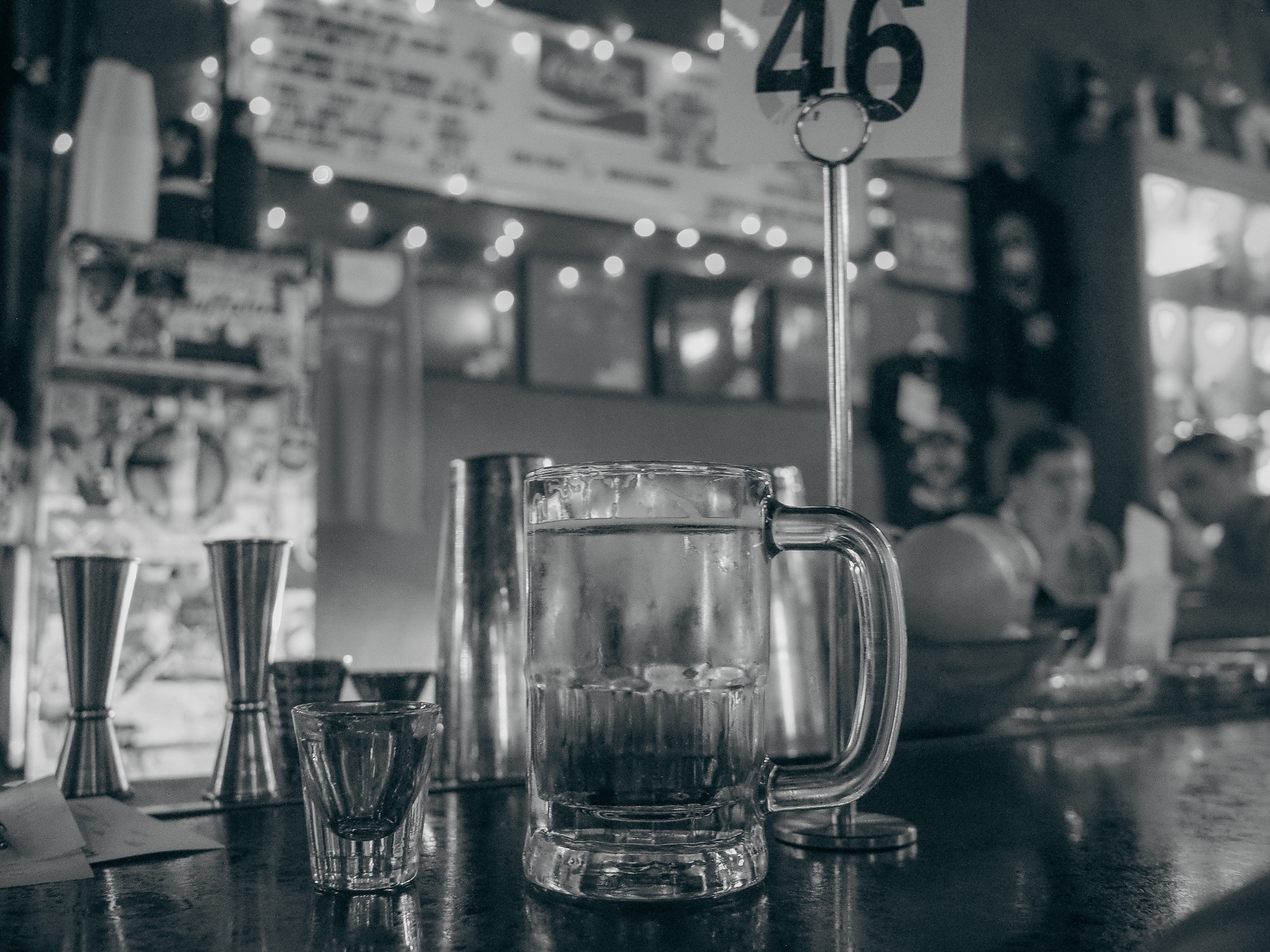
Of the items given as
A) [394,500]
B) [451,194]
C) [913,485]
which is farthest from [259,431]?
[913,485]

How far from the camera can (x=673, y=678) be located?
487 millimetres

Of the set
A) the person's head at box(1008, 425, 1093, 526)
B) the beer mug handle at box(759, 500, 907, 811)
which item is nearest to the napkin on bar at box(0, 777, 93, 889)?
the beer mug handle at box(759, 500, 907, 811)

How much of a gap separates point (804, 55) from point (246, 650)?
54 cm

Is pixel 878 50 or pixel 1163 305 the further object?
pixel 1163 305

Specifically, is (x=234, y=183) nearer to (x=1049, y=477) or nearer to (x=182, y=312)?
(x=182, y=312)

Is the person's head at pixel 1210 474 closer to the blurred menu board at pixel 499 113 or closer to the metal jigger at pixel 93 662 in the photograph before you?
the blurred menu board at pixel 499 113

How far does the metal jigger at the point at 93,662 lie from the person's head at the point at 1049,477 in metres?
2.78

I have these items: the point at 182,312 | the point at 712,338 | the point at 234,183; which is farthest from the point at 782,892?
the point at 712,338

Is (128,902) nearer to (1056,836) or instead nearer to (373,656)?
(1056,836)

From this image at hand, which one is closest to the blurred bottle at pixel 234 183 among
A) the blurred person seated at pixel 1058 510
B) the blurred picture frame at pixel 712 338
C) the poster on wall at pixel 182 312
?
the poster on wall at pixel 182 312

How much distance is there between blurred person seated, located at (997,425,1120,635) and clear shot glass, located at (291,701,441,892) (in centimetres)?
271

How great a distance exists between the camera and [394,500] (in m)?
2.44

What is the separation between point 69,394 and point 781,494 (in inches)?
51.2

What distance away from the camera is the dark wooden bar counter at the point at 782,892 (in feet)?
1.39
